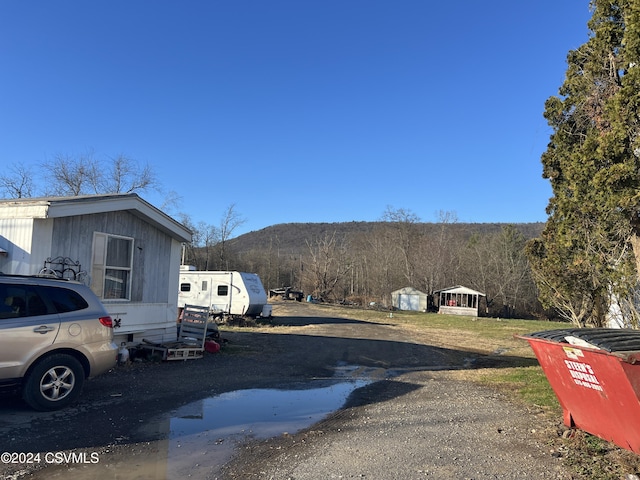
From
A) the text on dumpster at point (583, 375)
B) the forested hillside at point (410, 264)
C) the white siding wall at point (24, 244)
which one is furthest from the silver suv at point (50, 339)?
the forested hillside at point (410, 264)

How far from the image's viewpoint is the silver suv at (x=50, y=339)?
5965mm

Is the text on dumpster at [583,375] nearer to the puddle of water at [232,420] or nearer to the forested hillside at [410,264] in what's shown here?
the puddle of water at [232,420]

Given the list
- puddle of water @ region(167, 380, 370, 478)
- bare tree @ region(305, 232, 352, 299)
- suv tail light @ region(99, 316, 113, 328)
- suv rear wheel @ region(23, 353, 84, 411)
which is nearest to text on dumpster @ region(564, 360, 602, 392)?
puddle of water @ region(167, 380, 370, 478)

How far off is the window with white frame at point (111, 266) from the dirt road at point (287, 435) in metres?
1.98

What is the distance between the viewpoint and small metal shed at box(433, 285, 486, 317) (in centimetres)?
4372

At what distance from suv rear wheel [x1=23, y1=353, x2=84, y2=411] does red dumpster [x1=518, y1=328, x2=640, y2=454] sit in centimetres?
621

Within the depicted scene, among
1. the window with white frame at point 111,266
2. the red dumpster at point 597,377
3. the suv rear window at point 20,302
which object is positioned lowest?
the red dumpster at point 597,377

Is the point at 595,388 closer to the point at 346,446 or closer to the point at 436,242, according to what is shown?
the point at 346,446

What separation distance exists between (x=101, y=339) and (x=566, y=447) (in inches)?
251

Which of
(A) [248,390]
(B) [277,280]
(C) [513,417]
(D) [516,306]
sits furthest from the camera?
(B) [277,280]

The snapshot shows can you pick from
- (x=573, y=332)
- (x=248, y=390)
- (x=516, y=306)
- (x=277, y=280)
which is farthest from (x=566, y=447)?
(x=277, y=280)

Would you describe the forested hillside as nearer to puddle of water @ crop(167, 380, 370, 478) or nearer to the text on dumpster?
puddle of water @ crop(167, 380, 370, 478)

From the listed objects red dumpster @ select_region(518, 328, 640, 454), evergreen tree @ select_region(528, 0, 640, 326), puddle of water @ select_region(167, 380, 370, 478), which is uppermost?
evergreen tree @ select_region(528, 0, 640, 326)

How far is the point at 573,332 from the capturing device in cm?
539
